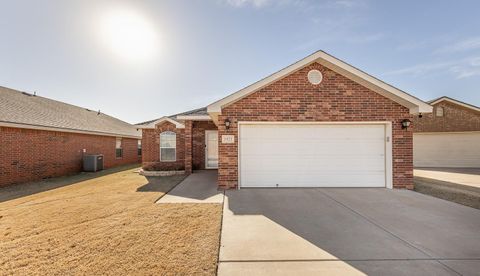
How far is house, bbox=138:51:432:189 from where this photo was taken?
7.89 m

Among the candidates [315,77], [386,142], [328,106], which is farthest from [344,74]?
[386,142]

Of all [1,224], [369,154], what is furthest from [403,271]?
[1,224]

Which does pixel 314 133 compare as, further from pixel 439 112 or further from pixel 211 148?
pixel 439 112

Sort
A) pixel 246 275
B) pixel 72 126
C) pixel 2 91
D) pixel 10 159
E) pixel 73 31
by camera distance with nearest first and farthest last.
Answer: pixel 246 275, pixel 73 31, pixel 10 159, pixel 2 91, pixel 72 126

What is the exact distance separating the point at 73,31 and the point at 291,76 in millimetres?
8972

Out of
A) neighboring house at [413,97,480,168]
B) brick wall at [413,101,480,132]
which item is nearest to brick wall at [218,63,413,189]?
neighboring house at [413,97,480,168]

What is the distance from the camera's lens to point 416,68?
14.3 metres

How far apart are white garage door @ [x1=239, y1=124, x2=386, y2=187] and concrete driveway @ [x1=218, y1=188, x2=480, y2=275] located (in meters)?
1.50

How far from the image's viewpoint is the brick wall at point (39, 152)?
946 cm

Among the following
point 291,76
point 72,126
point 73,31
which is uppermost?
point 73,31

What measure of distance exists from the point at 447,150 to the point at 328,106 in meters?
13.6

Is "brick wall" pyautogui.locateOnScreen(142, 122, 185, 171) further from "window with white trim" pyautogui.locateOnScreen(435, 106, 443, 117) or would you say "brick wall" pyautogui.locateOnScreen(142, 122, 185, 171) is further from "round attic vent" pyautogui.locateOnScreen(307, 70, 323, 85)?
"window with white trim" pyautogui.locateOnScreen(435, 106, 443, 117)

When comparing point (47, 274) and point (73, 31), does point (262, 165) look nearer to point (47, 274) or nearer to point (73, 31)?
point (47, 274)

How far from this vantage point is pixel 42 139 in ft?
36.3
